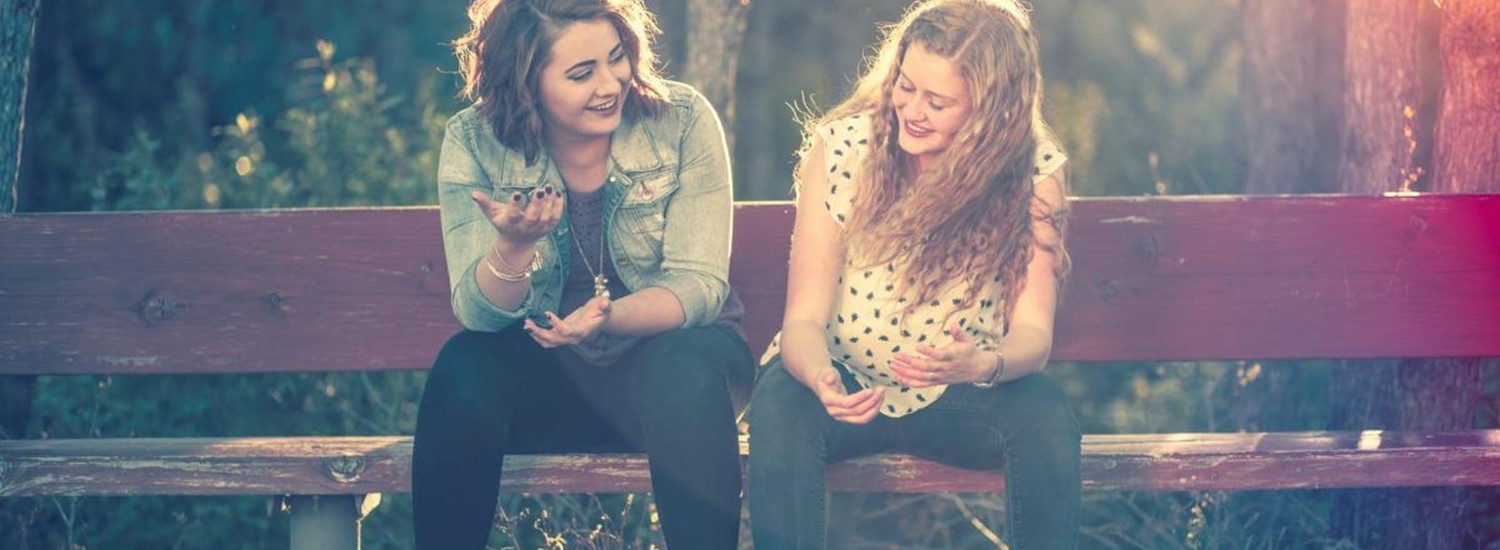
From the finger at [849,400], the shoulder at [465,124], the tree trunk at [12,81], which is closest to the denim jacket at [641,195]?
the shoulder at [465,124]

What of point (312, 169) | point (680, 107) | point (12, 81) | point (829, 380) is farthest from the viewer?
point (312, 169)

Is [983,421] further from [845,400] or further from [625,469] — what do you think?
[625,469]

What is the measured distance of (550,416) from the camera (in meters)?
3.58

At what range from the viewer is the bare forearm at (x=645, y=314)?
3451 millimetres

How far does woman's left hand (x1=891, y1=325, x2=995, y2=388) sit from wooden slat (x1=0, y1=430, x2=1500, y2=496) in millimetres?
290

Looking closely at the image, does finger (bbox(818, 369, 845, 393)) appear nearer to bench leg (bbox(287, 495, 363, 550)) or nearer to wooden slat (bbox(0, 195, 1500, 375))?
wooden slat (bbox(0, 195, 1500, 375))

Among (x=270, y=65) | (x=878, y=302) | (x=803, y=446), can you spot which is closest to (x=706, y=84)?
(x=878, y=302)

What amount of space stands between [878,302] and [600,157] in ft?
2.13

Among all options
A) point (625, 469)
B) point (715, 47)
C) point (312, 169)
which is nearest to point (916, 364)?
point (625, 469)

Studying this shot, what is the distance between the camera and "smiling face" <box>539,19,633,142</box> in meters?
3.57

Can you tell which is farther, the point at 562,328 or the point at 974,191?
the point at 974,191

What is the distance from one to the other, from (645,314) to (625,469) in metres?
0.31

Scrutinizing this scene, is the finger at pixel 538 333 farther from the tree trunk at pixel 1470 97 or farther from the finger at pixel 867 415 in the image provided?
the tree trunk at pixel 1470 97

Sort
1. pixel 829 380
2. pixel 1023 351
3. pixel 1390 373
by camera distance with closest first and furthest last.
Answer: pixel 829 380 < pixel 1023 351 < pixel 1390 373
